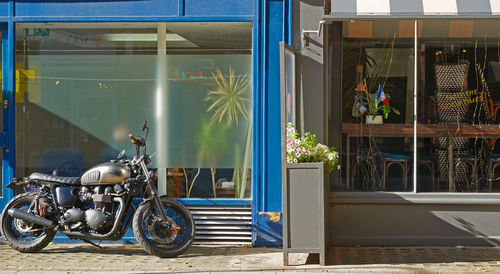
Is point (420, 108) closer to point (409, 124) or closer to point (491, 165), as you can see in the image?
point (409, 124)

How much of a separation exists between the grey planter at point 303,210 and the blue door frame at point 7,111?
12.1 feet

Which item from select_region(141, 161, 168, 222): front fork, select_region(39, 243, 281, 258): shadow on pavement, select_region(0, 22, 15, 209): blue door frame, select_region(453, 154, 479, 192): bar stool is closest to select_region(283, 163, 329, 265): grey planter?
select_region(39, 243, 281, 258): shadow on pavement

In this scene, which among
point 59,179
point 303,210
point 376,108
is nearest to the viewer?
point 303,210

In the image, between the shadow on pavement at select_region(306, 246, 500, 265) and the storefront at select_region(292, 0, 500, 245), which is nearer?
the shadow on pavement at select_region(306, 246, 500, 265)

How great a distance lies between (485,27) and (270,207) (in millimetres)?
3418

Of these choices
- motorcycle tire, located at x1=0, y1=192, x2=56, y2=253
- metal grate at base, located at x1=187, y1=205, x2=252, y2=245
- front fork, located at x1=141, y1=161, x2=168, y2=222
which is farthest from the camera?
metal grate at base, located at x1=187, y1=205, x2=252, y2=245

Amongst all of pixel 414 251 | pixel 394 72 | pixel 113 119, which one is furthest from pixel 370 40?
pixel 113 119

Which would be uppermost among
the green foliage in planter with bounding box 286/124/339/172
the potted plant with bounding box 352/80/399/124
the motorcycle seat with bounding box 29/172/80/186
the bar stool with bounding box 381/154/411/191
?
the potted plant with bounding box 352/80/399/124

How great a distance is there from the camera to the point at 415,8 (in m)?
8.05

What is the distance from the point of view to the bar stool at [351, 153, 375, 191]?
28.2 feet

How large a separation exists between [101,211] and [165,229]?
775mm

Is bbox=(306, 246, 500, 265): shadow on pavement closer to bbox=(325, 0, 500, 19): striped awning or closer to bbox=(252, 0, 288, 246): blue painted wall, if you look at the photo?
bbox=(252, 0, 288, 246): blue painted wall

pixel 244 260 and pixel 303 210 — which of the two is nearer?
pixel 303 210

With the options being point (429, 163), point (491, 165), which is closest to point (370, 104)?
point (429, 163)
